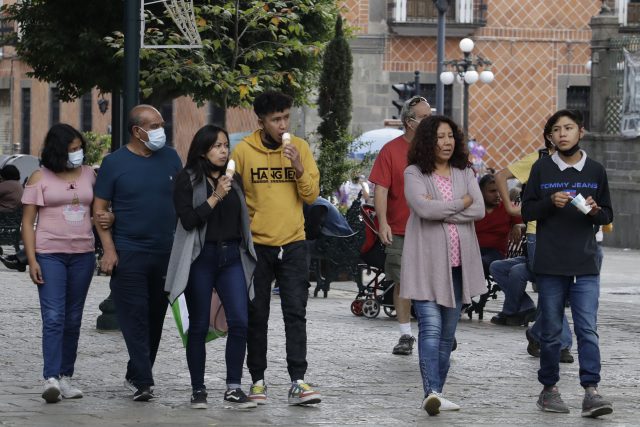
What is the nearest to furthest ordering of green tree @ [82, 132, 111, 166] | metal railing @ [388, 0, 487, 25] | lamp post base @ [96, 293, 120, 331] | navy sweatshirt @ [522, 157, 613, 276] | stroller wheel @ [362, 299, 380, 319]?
1. navy sweatshirt @ [522, 157, 613, 276]
2. lamp post base @ [96, 293, 120, 331]
3. stroller wheel @ [362, 299, 380, 319]
4. green tree @ [82, 132, 111, 166]
5. metal railing @ [388, 0, 487, 25]

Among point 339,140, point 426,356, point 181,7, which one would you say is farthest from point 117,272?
point 339,140

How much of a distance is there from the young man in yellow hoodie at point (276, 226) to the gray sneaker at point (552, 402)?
1367 mm

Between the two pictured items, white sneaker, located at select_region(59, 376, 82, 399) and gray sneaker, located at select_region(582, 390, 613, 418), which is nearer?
gray sneaker, located at select_region(582, 390, 613, 418)

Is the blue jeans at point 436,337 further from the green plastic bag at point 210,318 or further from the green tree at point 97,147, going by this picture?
the green tree at point 97,147

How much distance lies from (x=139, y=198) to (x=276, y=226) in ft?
2.63

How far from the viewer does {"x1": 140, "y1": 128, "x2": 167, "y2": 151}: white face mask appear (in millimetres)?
9523

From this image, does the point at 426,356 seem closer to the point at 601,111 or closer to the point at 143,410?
the point at 143,410

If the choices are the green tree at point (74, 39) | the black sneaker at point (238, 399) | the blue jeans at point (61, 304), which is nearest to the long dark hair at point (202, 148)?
the blue jeans at point (61, 304)

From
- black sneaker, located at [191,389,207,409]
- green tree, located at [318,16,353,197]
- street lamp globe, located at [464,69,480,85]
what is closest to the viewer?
black sneaker, located at [191,389,207,409]

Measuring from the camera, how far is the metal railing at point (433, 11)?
41.1m

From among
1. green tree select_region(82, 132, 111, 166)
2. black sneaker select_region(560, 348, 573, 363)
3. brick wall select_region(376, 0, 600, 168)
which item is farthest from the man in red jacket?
brick wall select_region(376, 0, 600, 168)

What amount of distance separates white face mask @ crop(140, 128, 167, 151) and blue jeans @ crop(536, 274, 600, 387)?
90.5 inches

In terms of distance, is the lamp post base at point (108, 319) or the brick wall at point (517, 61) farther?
the brick wall at point (517, 61)

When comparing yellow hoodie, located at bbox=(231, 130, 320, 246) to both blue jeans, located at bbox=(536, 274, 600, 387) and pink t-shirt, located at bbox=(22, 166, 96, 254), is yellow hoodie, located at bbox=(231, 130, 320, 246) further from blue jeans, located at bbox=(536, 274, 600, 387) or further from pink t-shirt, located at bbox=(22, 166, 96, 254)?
blue jeans, located at bbox=(536, 274, 600, 387)
